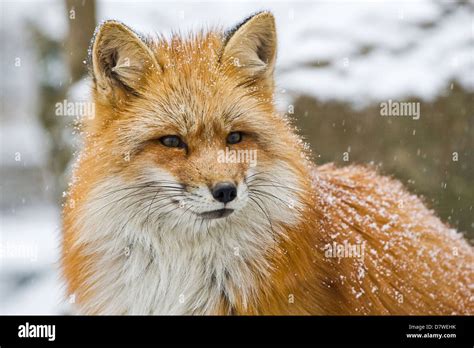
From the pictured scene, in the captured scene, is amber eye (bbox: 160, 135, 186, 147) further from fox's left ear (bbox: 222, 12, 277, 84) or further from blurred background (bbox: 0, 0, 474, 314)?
blurred background (bbox: 0, 0, 474, 314)

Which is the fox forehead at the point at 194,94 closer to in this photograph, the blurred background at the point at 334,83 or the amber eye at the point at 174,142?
the amber eye at the point at 174,142

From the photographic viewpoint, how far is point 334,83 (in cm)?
650

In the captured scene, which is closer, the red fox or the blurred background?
the red fox

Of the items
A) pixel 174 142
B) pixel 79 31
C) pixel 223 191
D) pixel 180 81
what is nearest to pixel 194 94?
pixel 180 81

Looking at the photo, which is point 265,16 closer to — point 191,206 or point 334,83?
point 191,206

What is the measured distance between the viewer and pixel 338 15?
695cm

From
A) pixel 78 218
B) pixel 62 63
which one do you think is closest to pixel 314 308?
pixel 78 218

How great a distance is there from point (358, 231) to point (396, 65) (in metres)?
3.73

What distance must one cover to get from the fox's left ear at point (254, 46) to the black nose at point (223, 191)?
77cm

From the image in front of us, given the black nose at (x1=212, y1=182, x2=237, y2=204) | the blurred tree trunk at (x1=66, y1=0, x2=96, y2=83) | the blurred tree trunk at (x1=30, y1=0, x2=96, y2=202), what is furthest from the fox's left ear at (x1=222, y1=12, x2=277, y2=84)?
the blurred tree trunk at (x1=66, y1=0, x2=96, y2=83)

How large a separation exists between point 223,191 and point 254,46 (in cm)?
92

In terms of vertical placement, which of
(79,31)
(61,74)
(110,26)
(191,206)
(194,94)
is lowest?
(191,206)

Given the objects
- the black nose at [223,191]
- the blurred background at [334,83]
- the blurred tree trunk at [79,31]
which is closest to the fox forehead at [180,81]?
the black nose at [223,191]

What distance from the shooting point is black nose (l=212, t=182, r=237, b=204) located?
2691mm
